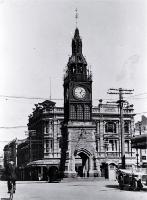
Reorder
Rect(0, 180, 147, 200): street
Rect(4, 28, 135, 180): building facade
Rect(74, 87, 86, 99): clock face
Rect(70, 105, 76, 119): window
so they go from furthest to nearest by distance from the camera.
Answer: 1. Rect(74, 87, 86, 99): clock face
2. Rect(70, 105, 76, 119): window
3. Rect(4, 28, 135, 180): building facade
4. Rect(0, 180, 147, 200): street

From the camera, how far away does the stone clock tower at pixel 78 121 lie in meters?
49.2

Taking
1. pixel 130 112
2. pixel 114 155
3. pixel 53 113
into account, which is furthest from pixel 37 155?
pixel 130 112

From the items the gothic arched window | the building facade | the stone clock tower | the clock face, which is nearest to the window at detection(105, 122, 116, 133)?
the building facade

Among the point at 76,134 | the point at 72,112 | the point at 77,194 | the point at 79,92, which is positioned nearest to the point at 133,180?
the point at 77,194

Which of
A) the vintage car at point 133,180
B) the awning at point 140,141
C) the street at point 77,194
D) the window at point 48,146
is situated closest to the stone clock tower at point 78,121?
the window at point 48,146

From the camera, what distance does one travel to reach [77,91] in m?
51.4

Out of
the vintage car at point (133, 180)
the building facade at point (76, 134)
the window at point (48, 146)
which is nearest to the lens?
the vintage car at point (133, 180)

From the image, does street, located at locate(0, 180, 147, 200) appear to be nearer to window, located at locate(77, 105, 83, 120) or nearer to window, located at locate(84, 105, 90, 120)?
window, located at locate(77, 105, 83, 120)

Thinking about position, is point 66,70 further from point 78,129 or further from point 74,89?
point 78,129

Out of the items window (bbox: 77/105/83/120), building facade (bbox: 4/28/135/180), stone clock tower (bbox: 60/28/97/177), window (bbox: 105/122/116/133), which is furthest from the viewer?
window (bbox: 105/122/116/133)

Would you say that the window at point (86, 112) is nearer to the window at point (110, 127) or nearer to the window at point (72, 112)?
the window at point (72, 112)

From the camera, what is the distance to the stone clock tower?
161 feet

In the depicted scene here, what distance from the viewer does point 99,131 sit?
6844cm

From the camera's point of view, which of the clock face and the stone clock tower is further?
the clock face
